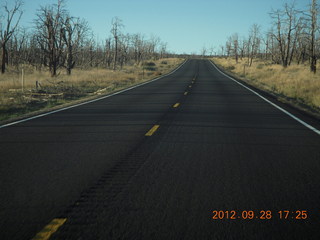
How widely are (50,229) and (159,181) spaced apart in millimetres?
1747

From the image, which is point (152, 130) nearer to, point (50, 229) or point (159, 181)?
point (159, 181)

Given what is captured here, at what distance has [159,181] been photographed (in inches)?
175

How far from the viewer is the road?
316 centimetres

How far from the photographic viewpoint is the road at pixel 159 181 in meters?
3.16

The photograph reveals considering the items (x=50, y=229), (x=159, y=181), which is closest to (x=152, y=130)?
(x=159, y=181)

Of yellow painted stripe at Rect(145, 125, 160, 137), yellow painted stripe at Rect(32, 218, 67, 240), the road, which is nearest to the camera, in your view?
yellow painted stripe at Rect(32, 218, 67, 240)

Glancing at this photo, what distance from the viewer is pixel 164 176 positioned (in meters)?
4.67

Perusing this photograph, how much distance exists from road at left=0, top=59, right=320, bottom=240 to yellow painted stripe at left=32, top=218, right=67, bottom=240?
0.06 metres

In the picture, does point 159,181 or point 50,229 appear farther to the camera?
point 159,181

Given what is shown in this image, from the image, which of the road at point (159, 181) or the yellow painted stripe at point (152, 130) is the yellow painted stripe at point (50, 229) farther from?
the yellow painted stripe at point (152, 130)

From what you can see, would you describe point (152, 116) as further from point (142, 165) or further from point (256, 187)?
point (256, 187)

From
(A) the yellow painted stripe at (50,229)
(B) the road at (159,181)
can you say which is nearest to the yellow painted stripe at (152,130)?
(B) the road at (159,181)

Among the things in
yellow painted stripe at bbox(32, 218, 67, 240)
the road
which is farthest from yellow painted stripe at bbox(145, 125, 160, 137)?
yellow painted stripe at bbox(32, 218, 67, 240)

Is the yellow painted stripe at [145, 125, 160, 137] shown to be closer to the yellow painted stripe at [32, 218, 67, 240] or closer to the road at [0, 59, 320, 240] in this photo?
the road at [0, 59, 320, 240]
